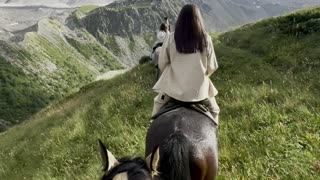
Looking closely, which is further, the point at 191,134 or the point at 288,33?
the point at 288,33

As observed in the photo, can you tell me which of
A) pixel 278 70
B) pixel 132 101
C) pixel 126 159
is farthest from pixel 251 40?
pixel 126 159

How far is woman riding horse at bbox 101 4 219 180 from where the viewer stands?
496 cm

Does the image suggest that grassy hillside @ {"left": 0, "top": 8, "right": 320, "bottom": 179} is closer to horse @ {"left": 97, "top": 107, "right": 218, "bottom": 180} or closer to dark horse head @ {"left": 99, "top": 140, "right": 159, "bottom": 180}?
horse @ {"left": 97, "top": 107, "right": 218, "bottom": 180}

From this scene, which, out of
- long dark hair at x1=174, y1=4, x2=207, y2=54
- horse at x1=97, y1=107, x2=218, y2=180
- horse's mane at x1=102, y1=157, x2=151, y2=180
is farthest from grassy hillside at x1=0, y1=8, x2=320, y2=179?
long dark hair at x1=174, y1=4, x2=207, y2=54

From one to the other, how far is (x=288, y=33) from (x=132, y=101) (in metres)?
12.7

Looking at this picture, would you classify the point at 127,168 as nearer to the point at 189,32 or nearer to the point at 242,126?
the point at 189,32

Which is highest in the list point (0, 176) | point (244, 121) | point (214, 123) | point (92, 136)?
point (214, 123)

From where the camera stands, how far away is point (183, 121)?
5922 millimetres

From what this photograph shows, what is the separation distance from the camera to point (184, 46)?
6.81 metres

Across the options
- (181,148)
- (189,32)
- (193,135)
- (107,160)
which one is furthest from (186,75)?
(107,160)

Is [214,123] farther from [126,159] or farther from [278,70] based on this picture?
[278,70]

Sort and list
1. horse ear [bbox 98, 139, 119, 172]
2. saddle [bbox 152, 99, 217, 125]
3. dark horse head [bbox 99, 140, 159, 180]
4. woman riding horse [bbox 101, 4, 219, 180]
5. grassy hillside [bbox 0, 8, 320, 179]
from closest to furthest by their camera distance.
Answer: dark horse head [bbox 99, 140, 159, 180] < horse ear [bbox 98, 139, 119, 172] < woman riding horse [bbox 101, 4, 219, 180] < saddle [bbox 152, 99, 217, 125] < grassy hillside [bbox 0, 8, 320, 179]

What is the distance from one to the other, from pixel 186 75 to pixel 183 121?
1.20 metres

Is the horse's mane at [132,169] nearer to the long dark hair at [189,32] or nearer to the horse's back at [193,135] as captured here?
the horse's back at [193,135]
